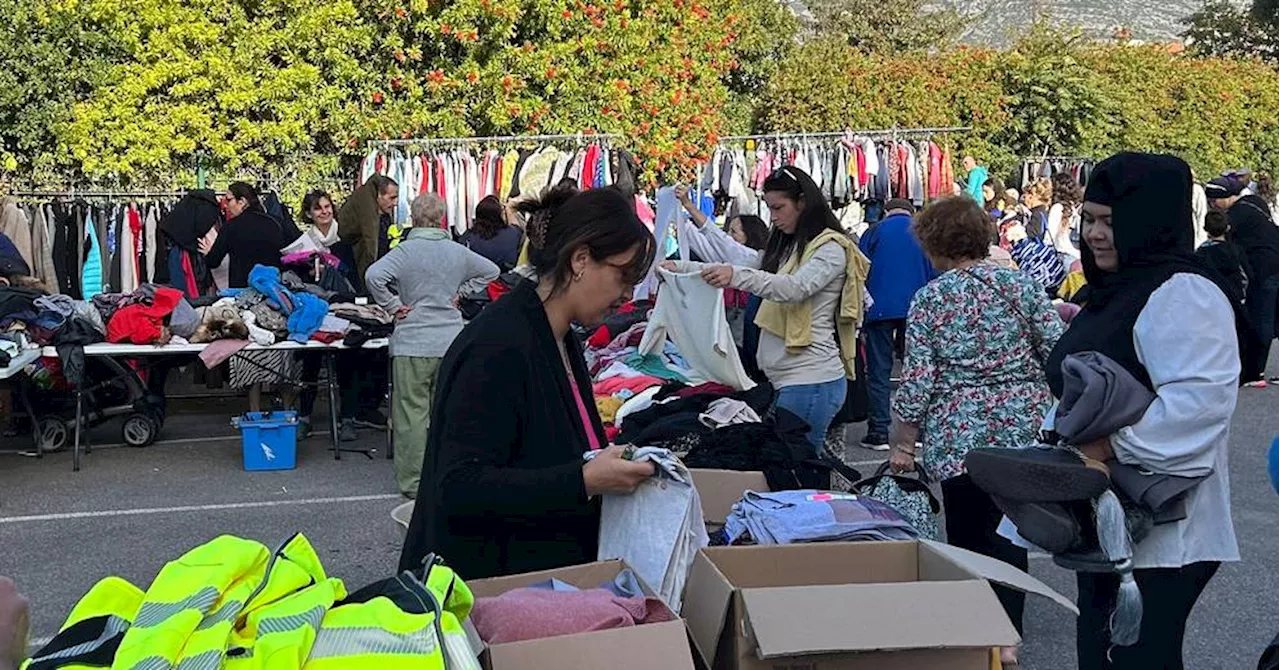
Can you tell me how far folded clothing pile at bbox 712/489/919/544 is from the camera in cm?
276

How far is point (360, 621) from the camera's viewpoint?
164 centimetres

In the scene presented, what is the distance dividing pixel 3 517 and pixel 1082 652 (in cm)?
574

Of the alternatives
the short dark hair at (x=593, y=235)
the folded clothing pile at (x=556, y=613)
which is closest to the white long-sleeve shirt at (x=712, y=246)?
the short dark hair at (x=593, y=235)

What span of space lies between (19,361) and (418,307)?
2.28 metres

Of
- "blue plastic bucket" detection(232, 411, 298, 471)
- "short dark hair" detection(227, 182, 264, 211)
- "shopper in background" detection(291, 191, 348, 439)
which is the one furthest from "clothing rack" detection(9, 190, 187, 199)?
"blue plastic bucket" detection(232, 411, 298, 471)

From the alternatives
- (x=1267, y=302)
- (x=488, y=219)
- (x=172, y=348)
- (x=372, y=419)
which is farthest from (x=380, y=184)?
(x=1267, y=302)

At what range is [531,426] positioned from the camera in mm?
2449

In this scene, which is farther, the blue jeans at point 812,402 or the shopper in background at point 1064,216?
the shopper in background at point 1064,216

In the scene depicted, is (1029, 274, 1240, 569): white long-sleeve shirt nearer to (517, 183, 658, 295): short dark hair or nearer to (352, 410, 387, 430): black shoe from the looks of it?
(517, 183, 658, 295): short dark hair

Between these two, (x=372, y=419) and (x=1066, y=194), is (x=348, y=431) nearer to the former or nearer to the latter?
(x=372, y=419)

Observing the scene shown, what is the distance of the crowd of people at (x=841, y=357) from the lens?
8.00 feet

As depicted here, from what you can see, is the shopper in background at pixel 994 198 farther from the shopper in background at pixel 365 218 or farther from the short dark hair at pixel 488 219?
the shopper in background at pixel 365 218

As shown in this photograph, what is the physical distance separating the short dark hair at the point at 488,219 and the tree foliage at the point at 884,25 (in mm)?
27125

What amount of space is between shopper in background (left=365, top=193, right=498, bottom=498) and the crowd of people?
0.01m
